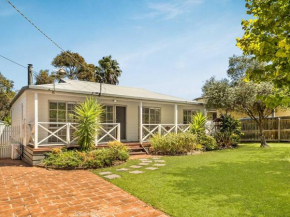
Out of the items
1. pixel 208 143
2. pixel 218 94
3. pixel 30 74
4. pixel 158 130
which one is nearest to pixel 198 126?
pixel 208 143

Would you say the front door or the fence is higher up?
the front door

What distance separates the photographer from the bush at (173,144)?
10.1m

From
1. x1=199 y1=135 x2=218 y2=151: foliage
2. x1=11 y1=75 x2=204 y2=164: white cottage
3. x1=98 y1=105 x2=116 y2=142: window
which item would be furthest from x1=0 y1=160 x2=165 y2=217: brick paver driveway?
x1=199 y1=135 x2=218 y2=151: foliage

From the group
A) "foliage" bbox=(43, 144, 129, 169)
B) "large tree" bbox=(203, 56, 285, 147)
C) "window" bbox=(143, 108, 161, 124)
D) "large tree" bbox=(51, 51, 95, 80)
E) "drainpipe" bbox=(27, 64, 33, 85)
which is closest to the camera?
"foliage" bbox=(43, 144, 129, 169)

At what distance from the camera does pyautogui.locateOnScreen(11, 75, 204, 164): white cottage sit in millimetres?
8516

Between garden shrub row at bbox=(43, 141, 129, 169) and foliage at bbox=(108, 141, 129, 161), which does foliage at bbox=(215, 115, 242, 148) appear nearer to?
foliage at bbox=(108, 141, 129, 161)

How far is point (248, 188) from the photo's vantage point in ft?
14.8

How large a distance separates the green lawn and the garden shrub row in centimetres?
69

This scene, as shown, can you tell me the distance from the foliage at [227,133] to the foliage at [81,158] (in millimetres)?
7514

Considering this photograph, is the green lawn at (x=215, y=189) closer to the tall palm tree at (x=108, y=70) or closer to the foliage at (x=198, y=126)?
the foliage at (x=198, y=126)

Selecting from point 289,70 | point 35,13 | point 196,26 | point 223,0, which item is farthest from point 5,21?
point 289,70

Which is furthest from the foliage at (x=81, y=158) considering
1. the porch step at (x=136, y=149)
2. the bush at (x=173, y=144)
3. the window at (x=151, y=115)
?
the window at (x=151, y=115)

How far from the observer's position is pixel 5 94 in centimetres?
2314

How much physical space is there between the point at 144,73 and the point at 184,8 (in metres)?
8.41
